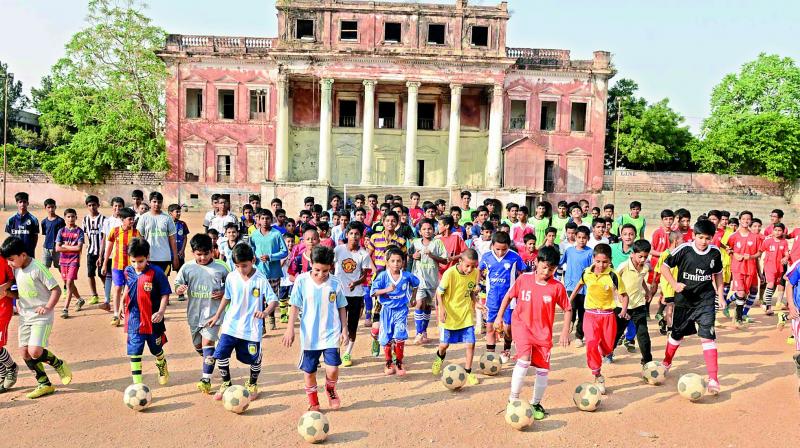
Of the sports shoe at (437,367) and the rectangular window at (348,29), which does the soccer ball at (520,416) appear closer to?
the sports shoe at (437,367)

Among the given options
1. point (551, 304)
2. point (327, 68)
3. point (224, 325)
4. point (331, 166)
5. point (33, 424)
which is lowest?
point (33, 424)

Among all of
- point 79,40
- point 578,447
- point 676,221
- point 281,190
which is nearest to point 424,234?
point 578,447

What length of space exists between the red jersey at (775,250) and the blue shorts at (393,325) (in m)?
7.08

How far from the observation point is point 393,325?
6273mm

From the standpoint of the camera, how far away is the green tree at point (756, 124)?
3338 centimetres

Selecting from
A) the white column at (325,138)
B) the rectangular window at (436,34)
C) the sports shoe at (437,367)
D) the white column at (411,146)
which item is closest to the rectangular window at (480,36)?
the rectangular window at (436,34)

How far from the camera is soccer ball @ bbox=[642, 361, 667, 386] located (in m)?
6.09

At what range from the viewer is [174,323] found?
8.56m

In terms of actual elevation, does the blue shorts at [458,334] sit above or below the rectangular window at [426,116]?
below

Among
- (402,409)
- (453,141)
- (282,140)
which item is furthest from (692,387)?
(282,140)

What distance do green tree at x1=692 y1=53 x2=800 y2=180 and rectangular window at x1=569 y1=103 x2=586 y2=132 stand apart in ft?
28.4

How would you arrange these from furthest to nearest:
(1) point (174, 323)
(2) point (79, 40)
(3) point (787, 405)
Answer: (2) point (79, 40), (1) point (174, 323), (3) point (787, 405)

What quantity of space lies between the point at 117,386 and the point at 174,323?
9.04 ft

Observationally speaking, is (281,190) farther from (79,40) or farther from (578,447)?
(578,447)
